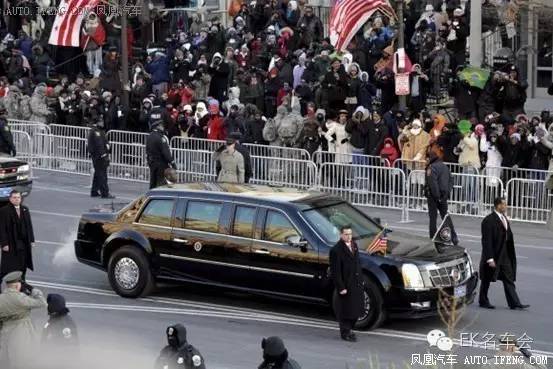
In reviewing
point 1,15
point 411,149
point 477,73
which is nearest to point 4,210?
point 411,149

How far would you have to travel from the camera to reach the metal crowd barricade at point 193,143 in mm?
27641

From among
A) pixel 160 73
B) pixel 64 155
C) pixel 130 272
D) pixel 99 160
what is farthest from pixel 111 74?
pixel 130 272

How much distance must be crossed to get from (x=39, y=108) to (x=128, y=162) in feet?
9.86

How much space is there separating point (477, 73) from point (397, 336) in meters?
12.2

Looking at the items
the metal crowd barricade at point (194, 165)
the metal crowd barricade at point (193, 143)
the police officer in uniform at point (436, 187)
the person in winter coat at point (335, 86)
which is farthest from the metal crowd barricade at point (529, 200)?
the metal crowd barricade at point (193, 143)

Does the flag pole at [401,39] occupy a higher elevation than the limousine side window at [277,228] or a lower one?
higher

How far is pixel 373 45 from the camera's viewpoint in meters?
30.0

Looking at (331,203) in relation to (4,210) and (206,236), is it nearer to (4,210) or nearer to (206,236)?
(206,236)

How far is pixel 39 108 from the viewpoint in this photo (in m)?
30.8

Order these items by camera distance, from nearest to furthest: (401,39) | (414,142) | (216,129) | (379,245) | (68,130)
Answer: (379,245)
(414,142)
(401,39)
(216,129)
(68,130)

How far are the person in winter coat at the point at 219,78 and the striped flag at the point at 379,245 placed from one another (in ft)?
46.1

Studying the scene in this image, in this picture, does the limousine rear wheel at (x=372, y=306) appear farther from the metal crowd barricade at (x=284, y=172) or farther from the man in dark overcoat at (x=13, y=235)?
the metal crowd barricade at (x=284, y=172)

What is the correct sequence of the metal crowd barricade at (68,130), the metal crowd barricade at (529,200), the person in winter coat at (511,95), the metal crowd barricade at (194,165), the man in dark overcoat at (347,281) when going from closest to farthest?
1. the man in dark overcoat at (347,281)
2. the metal crowd barricade at (529,200)
3. the person in winter coat at (511,95)
4. the metal crowd barricade at (194,165)
5. the metal crowd barricade at (68,130)

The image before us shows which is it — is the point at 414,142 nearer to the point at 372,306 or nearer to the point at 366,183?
the point at 366,183
